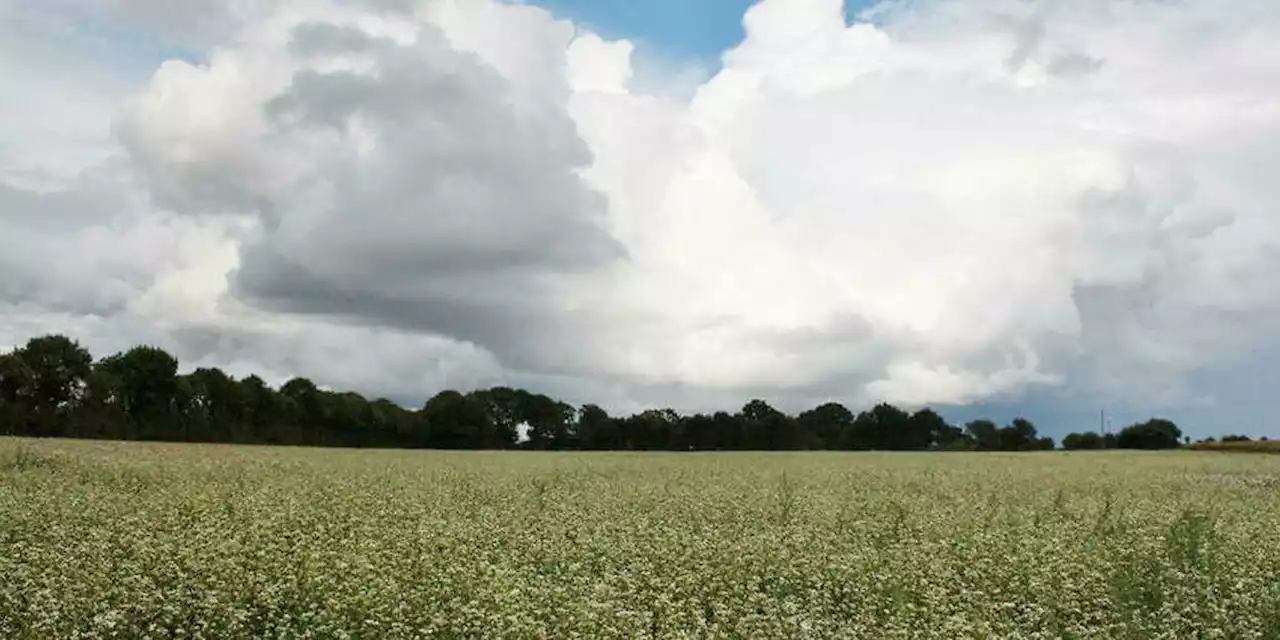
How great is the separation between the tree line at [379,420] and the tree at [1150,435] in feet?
0.44

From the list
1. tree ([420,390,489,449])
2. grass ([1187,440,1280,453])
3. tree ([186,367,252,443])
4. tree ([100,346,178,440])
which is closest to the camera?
grass ([1187,440,1280,453])

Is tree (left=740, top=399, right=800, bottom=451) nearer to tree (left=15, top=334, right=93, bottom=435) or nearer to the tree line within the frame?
the tree line

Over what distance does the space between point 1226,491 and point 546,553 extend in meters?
23.7

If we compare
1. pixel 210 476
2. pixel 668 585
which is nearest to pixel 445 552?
pixel 668 585

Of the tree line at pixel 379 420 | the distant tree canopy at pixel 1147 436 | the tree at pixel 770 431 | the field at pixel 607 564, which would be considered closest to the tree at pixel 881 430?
the tree line at pixel 379 420

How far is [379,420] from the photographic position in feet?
348

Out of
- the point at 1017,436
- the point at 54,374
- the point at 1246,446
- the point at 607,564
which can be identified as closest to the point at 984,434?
the point at 1017,436

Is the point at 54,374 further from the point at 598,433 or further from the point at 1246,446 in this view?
the point at 1246,446

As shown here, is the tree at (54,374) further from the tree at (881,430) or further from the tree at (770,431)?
the tree at (881,430)

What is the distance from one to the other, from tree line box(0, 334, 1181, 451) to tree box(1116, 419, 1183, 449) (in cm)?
13

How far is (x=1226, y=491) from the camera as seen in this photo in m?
30.7

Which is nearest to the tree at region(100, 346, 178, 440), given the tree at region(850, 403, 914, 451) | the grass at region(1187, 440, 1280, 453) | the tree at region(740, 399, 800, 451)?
the tree at region(740, 399, 800, 451)

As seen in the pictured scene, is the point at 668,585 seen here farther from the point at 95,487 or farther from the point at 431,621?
the point at 95,487

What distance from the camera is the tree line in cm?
7981
